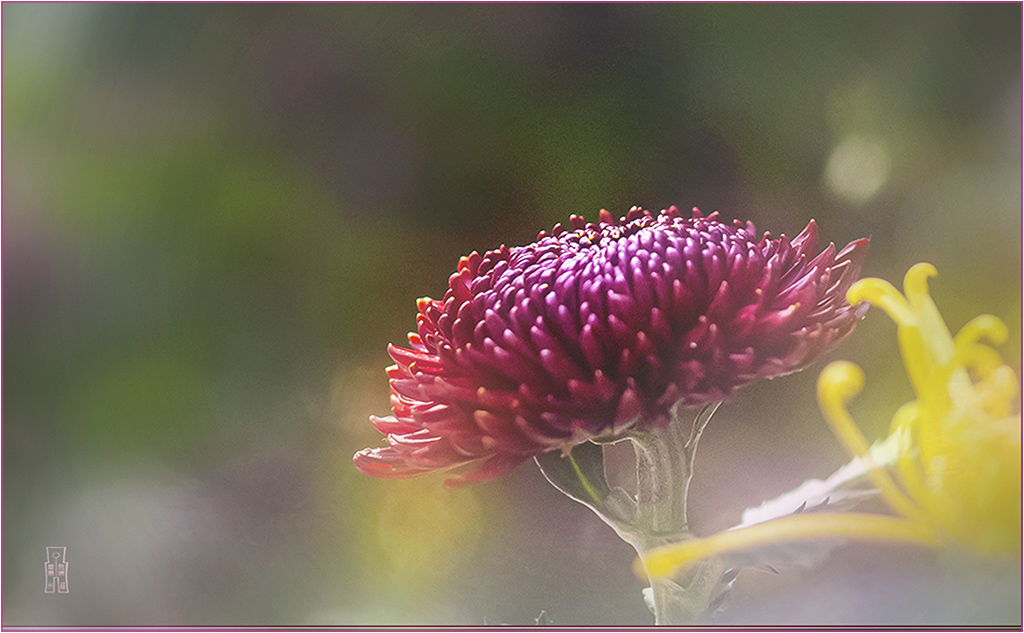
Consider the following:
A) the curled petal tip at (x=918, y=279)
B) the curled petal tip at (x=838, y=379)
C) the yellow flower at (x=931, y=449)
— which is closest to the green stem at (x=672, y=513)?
the yellow flower at (x=931, y=449)

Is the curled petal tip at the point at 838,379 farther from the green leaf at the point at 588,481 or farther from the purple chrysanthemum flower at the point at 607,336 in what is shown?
the green leaf at the point at 588,481

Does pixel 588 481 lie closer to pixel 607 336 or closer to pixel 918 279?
pixel 607 336

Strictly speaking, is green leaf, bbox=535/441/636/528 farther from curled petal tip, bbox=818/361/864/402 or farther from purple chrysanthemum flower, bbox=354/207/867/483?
curled petal tip, bbox=818/361/864/402

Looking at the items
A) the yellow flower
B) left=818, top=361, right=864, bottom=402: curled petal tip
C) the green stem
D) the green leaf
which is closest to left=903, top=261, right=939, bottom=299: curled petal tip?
the yellow flower

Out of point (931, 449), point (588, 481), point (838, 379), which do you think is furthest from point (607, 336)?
point (931, 449)

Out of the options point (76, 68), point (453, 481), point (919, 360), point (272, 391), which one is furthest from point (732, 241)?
point (76, 68)

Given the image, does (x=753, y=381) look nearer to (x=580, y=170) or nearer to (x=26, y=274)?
(x=580, y=170)
